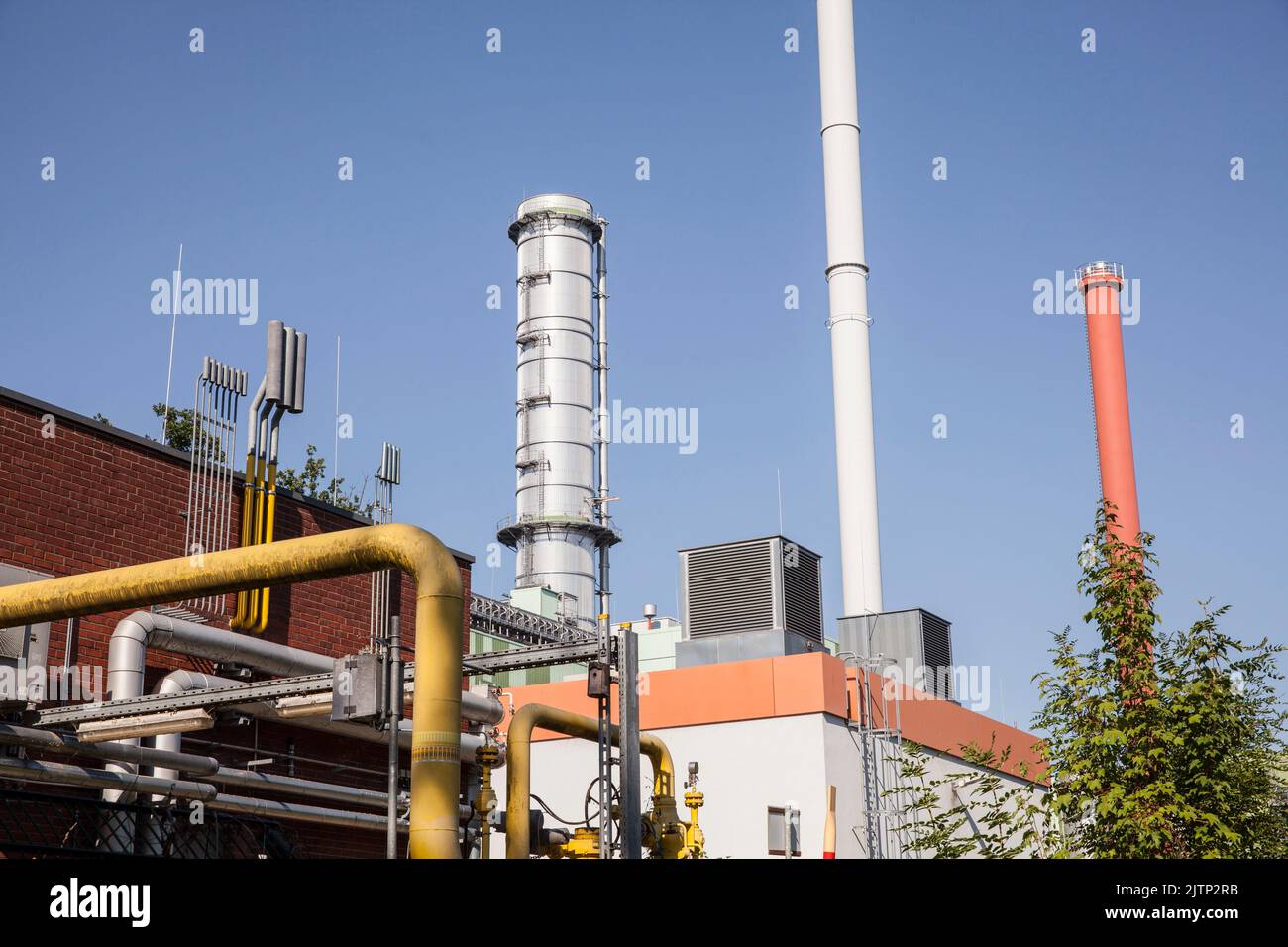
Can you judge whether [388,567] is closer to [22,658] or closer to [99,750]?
[99,750]

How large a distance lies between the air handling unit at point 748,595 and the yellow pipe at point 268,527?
9339 millimetres

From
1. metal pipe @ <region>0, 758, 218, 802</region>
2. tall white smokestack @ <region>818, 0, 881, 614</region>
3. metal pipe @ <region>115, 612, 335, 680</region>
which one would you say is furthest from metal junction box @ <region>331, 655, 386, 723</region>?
tall white smokestack @ <region>818, 0, 881, 614</region>

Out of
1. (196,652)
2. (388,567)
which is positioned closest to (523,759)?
(196,652)

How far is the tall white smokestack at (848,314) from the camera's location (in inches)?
1508

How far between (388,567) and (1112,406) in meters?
27.7

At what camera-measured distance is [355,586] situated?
19625 millimetres

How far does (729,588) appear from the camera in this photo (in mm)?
27000

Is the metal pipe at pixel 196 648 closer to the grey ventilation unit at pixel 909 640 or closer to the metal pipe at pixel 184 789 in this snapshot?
the metal pipe at pixel 184 789
